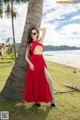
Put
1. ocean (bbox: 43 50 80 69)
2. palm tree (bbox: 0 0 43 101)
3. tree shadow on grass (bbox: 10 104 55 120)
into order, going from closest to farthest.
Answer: tree shadow on grass (bbox: 10 104 55 120) → palm tree (bbox: 0 0 43 101) → ocean (bbox: 43 50 80 69)

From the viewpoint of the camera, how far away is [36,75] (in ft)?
28.1

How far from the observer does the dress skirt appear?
8.54m

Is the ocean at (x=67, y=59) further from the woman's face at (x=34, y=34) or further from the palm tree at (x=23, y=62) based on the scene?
the woman's face at (x=34, y=34)

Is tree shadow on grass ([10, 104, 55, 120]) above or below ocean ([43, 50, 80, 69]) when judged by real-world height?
above

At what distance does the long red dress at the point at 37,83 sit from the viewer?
8.50 meters

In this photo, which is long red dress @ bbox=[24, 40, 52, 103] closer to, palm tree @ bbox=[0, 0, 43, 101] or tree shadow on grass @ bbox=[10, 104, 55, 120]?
tree shadow on grass @ bbox=[10, 104, 55, 120]

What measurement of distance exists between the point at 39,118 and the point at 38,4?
335cm

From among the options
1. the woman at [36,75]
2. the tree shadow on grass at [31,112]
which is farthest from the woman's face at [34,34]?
the tree shadow on grass at [31,112]

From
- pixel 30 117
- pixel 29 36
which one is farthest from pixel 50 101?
pixel 29 36

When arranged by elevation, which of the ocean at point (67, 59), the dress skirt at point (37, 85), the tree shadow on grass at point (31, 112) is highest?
the dress skirt at point (37, 85)

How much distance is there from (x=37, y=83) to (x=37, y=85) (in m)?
0.06

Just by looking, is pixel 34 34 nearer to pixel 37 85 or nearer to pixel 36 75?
pixel 36 75

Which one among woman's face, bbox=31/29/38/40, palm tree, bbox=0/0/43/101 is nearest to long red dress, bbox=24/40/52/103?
woman's face, bbox=31/29/38/40

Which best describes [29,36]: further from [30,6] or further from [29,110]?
[29,110]
